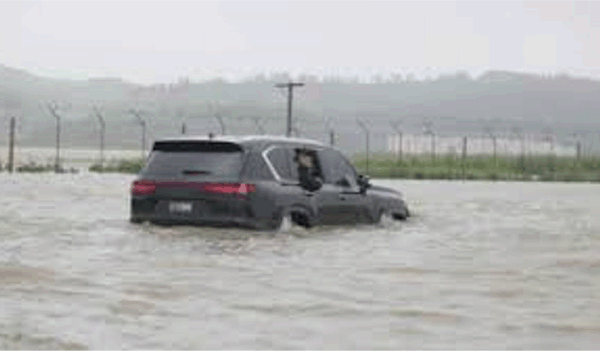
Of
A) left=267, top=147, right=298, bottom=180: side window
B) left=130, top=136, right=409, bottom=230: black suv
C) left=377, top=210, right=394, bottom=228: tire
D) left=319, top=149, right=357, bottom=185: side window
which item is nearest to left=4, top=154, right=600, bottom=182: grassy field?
left=377, top=210, right=394, bottom=228: tire

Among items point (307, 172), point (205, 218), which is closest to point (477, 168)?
point (307, 172)

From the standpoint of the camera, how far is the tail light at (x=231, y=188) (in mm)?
16828

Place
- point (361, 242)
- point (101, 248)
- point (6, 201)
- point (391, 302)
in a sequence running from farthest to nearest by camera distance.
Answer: point (6, 201) → point (361, 242) → point (101, 248) → point (391, 302)

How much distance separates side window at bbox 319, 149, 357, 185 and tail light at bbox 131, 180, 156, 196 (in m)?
2.45

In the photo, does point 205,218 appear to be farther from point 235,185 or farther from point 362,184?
point 362,184

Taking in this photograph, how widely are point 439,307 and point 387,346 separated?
204 centimetres

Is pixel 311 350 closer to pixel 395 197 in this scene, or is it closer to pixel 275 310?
pixel 275 310

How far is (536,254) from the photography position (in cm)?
1662

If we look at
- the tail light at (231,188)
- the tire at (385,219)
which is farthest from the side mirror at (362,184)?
the tail light at (231,188)

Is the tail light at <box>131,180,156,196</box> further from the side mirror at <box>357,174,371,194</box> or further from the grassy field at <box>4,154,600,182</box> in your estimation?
the grassy field at <box>4,154,600,182</box>

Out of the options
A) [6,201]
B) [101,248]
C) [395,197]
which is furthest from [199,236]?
[6,201]

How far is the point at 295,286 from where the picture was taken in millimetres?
12461

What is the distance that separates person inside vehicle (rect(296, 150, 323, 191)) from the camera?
1795cm

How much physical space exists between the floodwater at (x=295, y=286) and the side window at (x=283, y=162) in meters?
0.71
